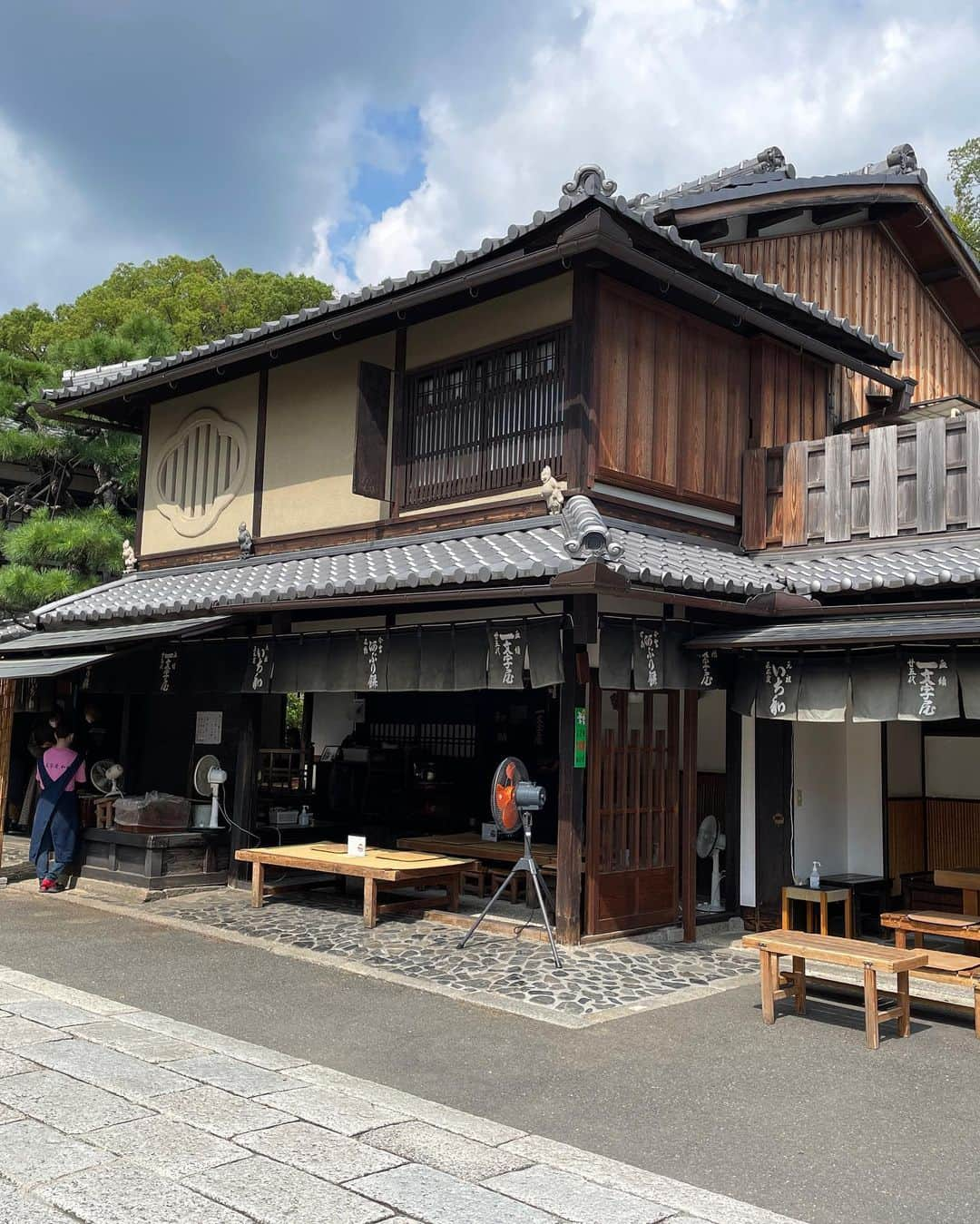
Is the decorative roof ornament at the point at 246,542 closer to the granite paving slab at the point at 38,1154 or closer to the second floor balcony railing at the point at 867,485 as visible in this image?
the second floor balcony railing at the point at 867,485

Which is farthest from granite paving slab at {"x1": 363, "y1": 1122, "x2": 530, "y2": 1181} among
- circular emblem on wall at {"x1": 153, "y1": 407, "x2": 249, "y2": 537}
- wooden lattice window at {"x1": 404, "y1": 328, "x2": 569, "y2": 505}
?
circular emblem on wall at {"x1": 153, "y1": 407, "x2": 249, "y2": 537}

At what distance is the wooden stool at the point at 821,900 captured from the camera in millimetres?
9992

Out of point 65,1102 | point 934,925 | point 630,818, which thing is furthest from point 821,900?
point 65,1102

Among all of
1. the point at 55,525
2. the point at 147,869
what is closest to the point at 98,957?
the point at 147,869

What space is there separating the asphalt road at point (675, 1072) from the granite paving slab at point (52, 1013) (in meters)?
0.51

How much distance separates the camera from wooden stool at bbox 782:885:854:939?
999 cm

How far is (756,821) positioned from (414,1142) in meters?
6.67

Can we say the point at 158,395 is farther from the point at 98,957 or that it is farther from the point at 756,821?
the point at 756,821

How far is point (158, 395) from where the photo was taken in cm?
1499

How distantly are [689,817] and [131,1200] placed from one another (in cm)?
693

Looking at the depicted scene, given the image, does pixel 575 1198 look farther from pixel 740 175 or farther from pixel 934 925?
pixel 740 175

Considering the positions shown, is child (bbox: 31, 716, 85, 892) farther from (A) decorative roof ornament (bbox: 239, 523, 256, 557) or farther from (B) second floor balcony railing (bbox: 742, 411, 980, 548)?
(B) second floor balcony railing (bbox: 742, 411, 980, 548)

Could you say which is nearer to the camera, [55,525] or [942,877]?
[942,877]

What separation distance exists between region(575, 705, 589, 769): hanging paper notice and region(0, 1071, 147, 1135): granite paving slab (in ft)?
16.4
